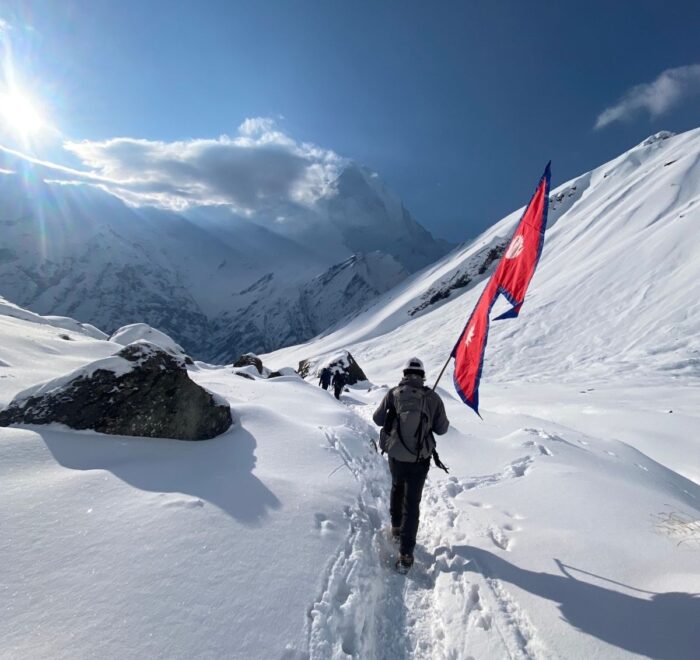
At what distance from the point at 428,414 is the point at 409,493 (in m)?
1.00

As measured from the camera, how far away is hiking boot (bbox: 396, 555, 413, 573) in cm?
482

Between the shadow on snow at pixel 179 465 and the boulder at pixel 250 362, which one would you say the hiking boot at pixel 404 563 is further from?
the boulder at pixel 250 362

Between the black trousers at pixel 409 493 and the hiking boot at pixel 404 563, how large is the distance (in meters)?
0.04

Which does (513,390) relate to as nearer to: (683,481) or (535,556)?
(683,481)

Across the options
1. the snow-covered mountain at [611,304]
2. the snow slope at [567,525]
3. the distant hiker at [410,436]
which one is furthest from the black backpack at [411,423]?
the snow-covered mountain at [611,304]

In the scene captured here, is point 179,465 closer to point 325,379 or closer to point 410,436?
point 410,436

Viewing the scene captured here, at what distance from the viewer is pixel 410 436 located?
494 cm

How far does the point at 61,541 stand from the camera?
3895 mm

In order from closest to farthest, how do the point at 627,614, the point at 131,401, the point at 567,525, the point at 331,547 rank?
the point at 627,614
the point at 331,547
the point at 567,525
the point at 131,401

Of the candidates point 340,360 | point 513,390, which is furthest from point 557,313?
point 340,360

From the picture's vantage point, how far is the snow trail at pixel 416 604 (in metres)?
3.60

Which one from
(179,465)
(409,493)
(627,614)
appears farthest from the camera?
(179,465)

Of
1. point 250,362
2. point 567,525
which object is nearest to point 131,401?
point 567,525

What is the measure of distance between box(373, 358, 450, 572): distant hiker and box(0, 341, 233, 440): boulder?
4259 millimetres
